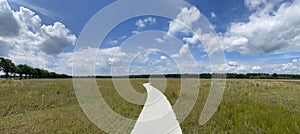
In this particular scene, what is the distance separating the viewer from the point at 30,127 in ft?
25.3

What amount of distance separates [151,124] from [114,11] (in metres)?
5.95

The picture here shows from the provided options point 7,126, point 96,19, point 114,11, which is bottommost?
point 7,126

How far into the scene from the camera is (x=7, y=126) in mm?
8047

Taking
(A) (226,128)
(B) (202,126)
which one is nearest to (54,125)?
(B) (202,126)

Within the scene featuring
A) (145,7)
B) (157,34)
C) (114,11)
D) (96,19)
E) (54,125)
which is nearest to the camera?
(54,125)

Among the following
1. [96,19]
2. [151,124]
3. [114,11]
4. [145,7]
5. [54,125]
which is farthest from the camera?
[145,7]

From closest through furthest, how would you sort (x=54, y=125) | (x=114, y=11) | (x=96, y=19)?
(x=54, y=125), (x=96, y=19), (x=114, y=11)

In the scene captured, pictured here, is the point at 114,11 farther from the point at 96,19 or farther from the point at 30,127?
the point at 30,127

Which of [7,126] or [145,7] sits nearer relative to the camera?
[7,126]

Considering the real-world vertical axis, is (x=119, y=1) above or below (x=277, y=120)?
above

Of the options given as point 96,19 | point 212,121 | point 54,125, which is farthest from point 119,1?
point 212,121

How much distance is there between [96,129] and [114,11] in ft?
19.4

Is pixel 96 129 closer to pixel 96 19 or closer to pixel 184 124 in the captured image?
pixel 184 124

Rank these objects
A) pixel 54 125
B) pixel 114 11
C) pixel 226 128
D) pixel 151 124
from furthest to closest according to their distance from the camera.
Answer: pixel 114 11 → pixel 54 125 → pixel 151 124 → pixel 226 128
